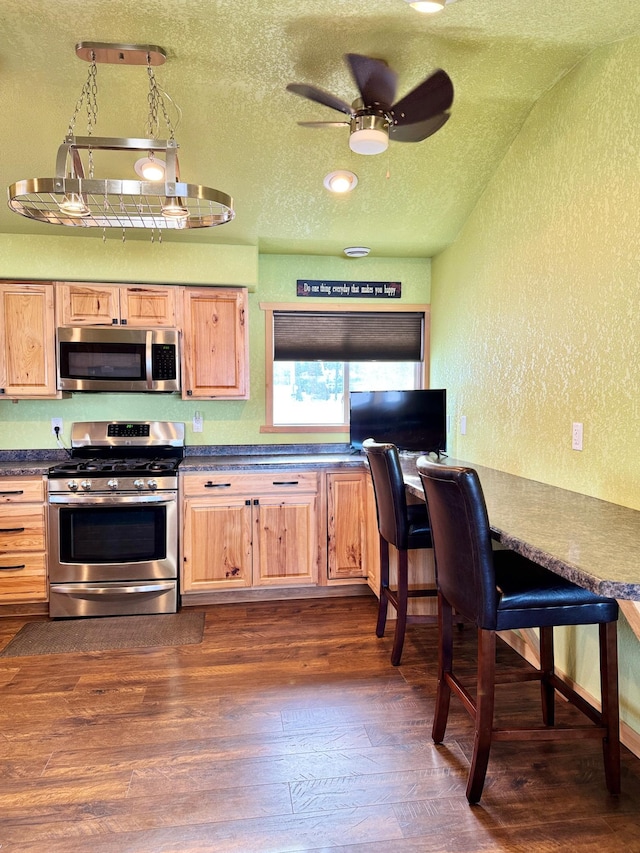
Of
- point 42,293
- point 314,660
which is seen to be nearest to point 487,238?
point 314,660

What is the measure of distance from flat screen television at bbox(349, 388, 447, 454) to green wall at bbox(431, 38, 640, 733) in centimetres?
36

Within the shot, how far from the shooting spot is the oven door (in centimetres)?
340

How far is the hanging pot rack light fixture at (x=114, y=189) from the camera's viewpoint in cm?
197

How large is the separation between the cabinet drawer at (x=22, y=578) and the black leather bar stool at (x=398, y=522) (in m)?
2.15

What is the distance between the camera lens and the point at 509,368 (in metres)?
3.08

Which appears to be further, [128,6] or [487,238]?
[487,238]

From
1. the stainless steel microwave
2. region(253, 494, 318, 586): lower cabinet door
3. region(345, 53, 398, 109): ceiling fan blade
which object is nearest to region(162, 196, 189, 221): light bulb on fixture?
region(345, 53, 398, 109): ceiling fan blade

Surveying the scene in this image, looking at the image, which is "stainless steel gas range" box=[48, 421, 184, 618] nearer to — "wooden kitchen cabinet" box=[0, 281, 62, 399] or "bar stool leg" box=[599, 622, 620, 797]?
"wooden kitchen cabinet" box=[0, 281, 62, 399]

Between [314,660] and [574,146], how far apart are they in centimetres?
275

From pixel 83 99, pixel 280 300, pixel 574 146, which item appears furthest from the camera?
pixel 280 300

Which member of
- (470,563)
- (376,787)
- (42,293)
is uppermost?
(42,293)

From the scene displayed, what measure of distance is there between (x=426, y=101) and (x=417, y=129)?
7.7 inches

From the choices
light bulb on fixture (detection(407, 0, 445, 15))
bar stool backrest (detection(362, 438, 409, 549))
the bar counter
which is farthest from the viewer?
bar stool backrest (detection(362, 438, 409, 549))

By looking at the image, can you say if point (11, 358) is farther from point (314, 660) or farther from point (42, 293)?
point (314, 660)
